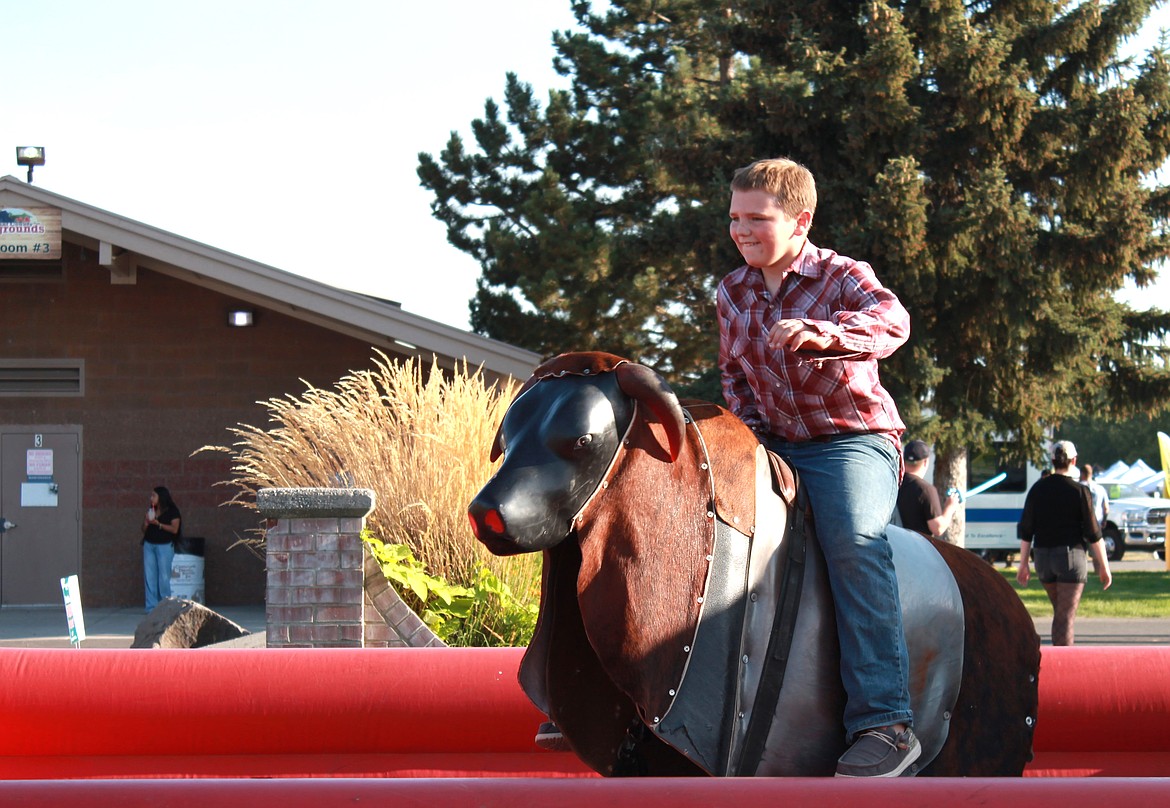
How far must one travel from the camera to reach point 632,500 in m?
2.33

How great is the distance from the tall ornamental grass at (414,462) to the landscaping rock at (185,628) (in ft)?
3.21

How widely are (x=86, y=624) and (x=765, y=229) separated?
12.7 m

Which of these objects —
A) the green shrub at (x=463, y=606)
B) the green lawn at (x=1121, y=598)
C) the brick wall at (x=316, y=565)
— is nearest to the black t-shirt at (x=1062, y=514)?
the green shrub at (x=463, y=606)

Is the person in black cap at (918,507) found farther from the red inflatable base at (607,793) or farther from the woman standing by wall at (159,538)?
the woman standing by wall at (159,538)

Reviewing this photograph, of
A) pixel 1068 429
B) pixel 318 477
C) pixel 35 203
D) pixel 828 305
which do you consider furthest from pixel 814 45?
pixel 1068 429

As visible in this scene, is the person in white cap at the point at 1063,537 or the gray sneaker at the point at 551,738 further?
the person in white cap at the point at 1063,537

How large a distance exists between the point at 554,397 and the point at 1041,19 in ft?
60.6

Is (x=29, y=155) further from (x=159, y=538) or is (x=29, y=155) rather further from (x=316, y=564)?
(x=316, y=564)

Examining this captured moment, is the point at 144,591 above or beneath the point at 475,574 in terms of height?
beneath

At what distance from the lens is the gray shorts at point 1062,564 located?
9109mm

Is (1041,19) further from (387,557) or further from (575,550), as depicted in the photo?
(575,550)

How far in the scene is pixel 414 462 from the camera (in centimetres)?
794

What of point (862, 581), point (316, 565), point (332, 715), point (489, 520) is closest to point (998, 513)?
point (316, 565)

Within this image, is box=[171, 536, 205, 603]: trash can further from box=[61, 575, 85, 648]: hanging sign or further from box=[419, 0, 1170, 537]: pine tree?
box=[419, 0, 1170, 537]: pine tree
